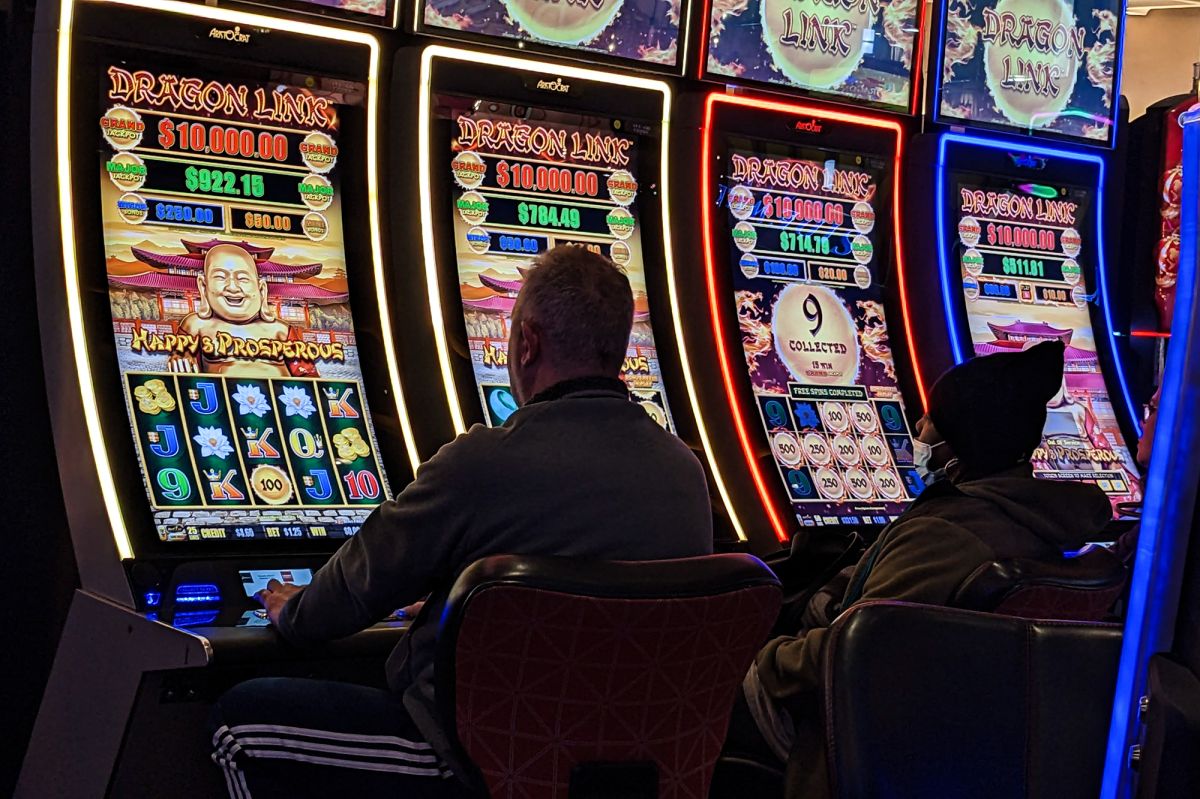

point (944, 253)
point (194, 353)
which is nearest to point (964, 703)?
point (194, 353)

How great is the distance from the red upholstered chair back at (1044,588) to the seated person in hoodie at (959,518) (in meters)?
0.10

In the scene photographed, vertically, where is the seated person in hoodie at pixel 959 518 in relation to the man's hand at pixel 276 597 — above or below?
above

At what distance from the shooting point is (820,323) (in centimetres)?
414

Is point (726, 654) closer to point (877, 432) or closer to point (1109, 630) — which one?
point (1109, 630)

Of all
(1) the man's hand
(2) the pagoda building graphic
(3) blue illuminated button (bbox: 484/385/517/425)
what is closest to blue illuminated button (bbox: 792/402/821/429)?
(3) blue illuminated button (bbox: 484/385/517/425)

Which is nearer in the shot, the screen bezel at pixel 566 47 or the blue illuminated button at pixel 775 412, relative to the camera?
the screen bezel at pixel 566 47

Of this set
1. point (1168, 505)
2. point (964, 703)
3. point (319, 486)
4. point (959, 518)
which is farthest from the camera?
point (319, 486)

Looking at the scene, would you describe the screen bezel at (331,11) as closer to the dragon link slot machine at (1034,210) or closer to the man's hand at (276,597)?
the man's hand at (276,597)

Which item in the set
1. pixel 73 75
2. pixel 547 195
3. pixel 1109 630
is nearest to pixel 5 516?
pixel 73 75

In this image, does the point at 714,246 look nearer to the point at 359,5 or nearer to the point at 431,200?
the point at 431,200

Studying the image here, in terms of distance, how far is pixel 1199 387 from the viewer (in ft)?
3.11

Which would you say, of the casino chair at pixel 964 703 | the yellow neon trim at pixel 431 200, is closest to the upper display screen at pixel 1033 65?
the yellow neon trim at pixel 431 200

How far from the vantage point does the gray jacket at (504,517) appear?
209cm

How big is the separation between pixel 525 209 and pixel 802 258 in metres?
0.96
